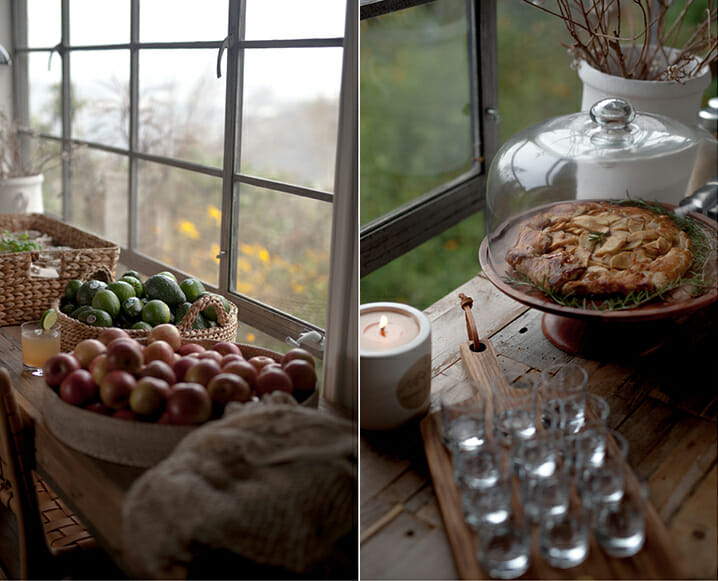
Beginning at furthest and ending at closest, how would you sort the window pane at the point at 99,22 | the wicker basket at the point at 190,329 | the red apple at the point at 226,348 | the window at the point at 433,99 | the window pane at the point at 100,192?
the window pane at the point at 100,192
the window pane at the point at 99,22
the window at the point at 433,99
the wicker basket at the point at 190,329
the red apple at the point at 226,348

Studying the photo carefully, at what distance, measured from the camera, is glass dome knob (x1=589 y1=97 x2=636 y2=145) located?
50.3 inches

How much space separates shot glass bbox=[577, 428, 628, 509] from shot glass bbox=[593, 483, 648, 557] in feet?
0.03

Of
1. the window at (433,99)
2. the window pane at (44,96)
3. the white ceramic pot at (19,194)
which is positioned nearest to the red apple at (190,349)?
the window at (433,99)

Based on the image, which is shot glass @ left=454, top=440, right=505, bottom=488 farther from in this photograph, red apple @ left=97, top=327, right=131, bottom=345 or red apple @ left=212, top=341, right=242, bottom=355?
red apple @ left=97, top=327, right=131, bottom=345

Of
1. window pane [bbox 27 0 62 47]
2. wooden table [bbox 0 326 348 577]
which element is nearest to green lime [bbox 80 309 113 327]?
wooden table [bbox 0 326 348 577]

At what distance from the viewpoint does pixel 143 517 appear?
30.9 inches

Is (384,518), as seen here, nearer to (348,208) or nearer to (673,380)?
(348,208)

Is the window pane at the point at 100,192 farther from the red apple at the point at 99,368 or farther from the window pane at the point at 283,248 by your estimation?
the red apple at the point at 99,368

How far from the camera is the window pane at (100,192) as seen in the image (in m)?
2.72

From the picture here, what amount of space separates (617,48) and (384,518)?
47.3 inches

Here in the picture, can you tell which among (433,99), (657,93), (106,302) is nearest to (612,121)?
(657,93)

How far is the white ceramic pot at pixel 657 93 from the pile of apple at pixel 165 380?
1013 millimetres

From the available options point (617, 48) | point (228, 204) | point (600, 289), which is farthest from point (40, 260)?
point (617, 48)

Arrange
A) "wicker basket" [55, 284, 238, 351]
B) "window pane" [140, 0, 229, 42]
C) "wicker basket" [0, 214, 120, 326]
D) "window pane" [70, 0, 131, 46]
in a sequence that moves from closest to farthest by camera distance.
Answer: "wicker basket" [55, 284, 238, 351] → "wicker basket" [0, 214, 120, 326] → "window pane" [140, 0, 229, 42] → "window pane" [70, 0, 131, 46]
